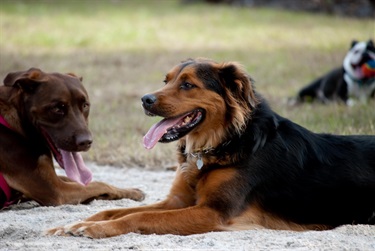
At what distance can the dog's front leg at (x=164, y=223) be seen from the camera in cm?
525

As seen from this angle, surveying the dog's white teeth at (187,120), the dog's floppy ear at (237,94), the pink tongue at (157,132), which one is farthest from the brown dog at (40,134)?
the dog's floppy ear at (237,94)

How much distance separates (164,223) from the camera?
5312 millimetres

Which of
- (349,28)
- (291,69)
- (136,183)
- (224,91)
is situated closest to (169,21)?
(349,28)

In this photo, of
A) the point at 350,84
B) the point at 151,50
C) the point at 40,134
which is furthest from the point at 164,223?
the point at 151,50

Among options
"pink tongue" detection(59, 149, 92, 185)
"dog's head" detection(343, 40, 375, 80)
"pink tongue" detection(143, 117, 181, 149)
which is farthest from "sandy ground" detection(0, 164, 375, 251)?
"dog's head" detection(343, 40, 375, 80)

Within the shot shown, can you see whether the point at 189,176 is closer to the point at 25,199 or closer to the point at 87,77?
the point at 25,199

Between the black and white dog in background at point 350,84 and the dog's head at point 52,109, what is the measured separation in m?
7.21

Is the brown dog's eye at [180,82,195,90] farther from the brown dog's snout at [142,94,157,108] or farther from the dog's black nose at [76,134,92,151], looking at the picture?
the dog's black nose at [76,134,92,151]

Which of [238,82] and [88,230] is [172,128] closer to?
[238,82]

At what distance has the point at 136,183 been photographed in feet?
25.5

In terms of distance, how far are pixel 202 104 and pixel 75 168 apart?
1.62m

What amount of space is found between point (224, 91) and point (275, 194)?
89 centimetres

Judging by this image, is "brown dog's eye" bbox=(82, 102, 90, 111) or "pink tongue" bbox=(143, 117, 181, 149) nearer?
"pink tongue" bbox=(143, 117, 181, 149)

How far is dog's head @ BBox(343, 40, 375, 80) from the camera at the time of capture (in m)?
13.2
